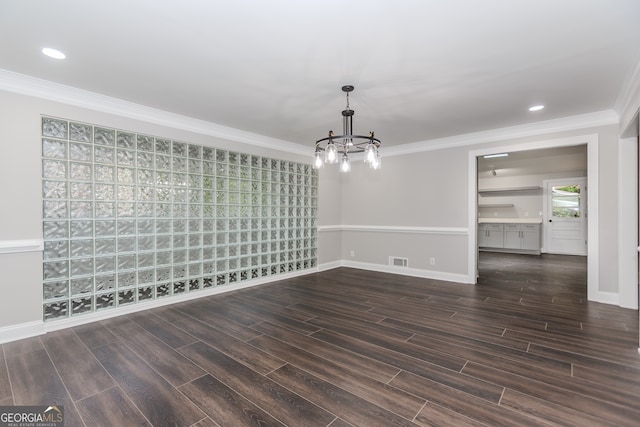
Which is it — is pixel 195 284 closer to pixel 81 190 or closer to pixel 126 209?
pixel 126 209

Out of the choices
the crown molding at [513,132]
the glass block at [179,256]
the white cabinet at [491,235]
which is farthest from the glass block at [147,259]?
the white cabinet at [491,235]

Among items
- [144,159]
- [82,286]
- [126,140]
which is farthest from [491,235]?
[82,286]

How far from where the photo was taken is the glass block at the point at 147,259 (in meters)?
3.50

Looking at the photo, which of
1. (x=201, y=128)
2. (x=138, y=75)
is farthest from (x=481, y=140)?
(x=138, y=75)

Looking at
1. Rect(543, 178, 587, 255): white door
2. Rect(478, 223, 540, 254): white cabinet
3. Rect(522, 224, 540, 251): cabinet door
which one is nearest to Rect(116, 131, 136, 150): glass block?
Rect(478, 223, 540, 254): white cabinet

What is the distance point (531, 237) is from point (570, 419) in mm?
7722

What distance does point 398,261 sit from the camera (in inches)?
218

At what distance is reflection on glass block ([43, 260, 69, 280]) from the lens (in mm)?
2889

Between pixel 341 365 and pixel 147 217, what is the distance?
2800mm

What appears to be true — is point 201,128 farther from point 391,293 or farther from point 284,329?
point 391,293

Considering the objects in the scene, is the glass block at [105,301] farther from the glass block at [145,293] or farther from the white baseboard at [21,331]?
the white baseboard at [21,331]

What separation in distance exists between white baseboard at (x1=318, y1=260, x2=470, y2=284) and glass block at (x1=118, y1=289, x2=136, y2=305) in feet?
10.4

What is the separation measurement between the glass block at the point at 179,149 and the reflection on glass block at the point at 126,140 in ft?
1.46

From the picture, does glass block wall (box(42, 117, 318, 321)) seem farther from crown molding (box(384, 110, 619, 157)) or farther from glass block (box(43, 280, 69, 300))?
crown molding (box(384, 110, 619, 157))
